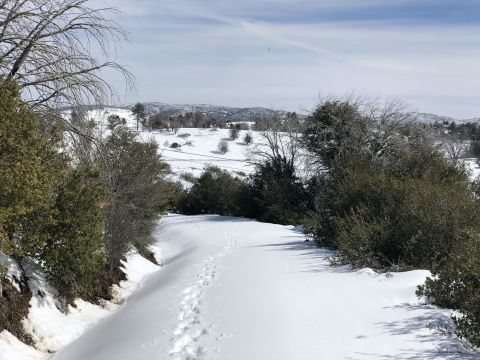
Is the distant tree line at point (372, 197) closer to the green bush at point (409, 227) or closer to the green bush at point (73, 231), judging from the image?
the green bush at point (409, 227)

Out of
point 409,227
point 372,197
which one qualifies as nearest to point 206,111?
point 372,197

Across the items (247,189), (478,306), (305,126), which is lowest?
(247,189)

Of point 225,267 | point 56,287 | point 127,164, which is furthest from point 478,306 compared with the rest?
point 127,164

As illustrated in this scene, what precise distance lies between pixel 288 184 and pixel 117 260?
22.4 meters

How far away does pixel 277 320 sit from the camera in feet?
Answer: 24.9

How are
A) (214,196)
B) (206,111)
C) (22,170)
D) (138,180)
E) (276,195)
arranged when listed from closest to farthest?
(22,170) → (138,180) → (276,195) → (214,196) → (206,111)

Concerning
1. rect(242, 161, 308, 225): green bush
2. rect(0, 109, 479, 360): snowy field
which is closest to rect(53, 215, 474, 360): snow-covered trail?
rect(0, 109, 479, 360): snowy field

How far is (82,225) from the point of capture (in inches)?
371

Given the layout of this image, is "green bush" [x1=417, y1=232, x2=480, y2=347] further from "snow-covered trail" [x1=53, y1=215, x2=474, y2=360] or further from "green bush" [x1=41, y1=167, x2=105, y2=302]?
"green bush" [x1=41, y1=167, x2=105, y2=302]

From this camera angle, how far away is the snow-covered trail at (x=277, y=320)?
635 centimetres

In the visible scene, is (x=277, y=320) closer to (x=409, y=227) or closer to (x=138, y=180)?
(x=409, y=227)

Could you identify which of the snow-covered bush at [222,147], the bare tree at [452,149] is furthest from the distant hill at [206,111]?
the bare tree at [452,149]

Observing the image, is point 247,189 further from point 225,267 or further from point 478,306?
point 478,306

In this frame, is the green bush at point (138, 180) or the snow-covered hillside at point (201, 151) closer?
the green bush at point (138, 180)
